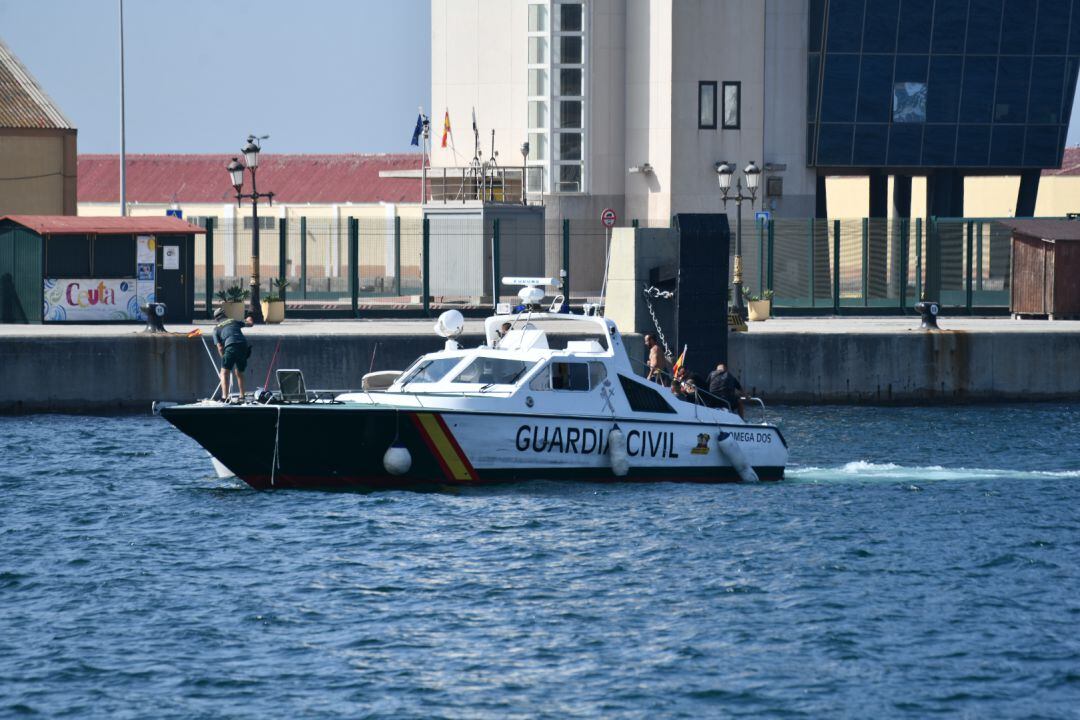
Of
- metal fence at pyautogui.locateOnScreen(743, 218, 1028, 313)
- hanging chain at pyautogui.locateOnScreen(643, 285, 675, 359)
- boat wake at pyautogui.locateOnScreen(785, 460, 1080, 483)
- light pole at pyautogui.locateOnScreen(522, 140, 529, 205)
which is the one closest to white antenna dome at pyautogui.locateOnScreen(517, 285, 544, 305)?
boat wake at pyautogui.locateOnScreen(785, 460, 1080, 483)

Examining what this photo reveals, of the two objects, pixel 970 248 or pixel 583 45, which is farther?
pixel 583 45

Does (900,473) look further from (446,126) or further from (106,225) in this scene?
(446,126)

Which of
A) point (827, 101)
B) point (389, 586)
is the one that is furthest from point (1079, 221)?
point (389, 586)

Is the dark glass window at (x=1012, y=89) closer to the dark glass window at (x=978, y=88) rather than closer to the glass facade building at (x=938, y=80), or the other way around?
the glass facade building at (x=938, y=80)

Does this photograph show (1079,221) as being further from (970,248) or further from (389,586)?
(389,586)

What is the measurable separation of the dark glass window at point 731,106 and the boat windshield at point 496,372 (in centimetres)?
3562

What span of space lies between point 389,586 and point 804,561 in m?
5.46

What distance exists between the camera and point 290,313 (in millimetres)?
44750

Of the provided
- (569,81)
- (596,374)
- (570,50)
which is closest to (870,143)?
(569,81)

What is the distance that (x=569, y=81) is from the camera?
5966cm

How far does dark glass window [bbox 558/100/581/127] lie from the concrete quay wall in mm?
22874

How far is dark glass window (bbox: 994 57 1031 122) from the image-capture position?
59312 mm

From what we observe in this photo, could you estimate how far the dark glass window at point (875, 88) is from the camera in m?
58.6

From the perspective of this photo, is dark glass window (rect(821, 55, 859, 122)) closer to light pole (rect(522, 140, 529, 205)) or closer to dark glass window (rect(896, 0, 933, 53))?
dark glass window (rect(896, 0, 933, 53))
